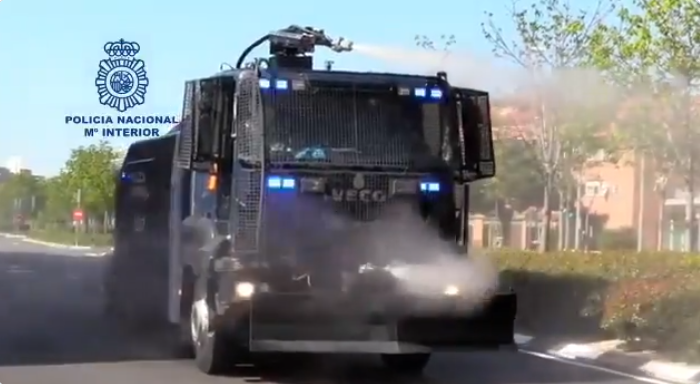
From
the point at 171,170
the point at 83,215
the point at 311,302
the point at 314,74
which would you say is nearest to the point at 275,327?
the point at 311,302

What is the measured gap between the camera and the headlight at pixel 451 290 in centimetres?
1063

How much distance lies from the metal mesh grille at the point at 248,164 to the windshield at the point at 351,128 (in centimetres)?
10

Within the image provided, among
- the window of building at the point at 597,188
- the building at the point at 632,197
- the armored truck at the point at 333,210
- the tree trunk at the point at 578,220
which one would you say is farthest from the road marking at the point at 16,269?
the armored truck at the point at 333,210

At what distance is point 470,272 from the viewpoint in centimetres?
1095

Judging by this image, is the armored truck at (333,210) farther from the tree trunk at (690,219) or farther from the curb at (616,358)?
the tree trunk at (690,219)

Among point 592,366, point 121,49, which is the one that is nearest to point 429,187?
point 592,366

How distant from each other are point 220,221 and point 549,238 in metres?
11.7

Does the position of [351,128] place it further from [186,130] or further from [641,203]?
[641,203]

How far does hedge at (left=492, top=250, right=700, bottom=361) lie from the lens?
13266 millimetres

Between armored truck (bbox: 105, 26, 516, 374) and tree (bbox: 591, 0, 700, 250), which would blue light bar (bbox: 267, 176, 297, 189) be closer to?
armored truck (bbox: 105, 26, 516, 374)

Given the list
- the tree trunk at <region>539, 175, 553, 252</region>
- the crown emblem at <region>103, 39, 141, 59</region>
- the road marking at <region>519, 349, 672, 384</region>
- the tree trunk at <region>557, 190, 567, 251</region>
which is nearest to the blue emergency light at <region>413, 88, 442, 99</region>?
the road marking at <region>519, 349, 672, 384</region>

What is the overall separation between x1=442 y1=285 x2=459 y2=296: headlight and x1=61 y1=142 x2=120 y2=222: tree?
25.6ft

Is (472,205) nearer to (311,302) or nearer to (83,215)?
(311,302)

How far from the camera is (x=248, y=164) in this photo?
1062 cm
